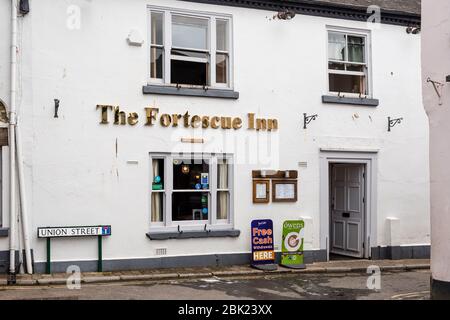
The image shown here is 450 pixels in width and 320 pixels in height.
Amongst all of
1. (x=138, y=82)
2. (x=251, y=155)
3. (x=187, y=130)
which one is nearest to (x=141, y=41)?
(x=138, y=82)

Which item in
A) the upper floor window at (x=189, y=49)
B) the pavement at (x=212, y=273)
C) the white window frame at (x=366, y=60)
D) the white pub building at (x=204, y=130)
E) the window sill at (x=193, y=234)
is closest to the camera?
the pavement at (x=212, y=273)

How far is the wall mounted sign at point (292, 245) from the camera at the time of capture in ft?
44.0

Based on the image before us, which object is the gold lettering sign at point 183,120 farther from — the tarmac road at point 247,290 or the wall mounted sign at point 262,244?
the tarmac road at point 247,290

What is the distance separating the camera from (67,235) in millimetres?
11820

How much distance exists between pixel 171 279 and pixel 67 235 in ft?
7.35

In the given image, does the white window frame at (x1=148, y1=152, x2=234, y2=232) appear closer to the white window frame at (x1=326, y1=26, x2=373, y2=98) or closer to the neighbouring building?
the white window frame at (x1=326, y1=26, x2=373, y2=98)

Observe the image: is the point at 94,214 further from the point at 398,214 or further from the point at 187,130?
the point at 398,214

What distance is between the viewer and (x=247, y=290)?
11.0m

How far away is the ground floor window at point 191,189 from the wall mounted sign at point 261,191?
576 millimetres

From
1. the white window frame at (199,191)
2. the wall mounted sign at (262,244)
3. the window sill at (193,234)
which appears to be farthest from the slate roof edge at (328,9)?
the window sill at (193,234)

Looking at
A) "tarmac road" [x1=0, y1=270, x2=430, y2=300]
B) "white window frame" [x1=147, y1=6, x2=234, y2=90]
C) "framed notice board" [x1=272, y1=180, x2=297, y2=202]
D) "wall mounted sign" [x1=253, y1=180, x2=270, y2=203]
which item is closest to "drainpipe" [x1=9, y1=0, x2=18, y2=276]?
"tarmac road" [x1=0, y1=270, x2=430, y2=300]

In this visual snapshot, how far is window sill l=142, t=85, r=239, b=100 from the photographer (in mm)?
12664

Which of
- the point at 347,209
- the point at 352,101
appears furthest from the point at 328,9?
the point at 347,209

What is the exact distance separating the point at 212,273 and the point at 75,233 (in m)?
2.90
